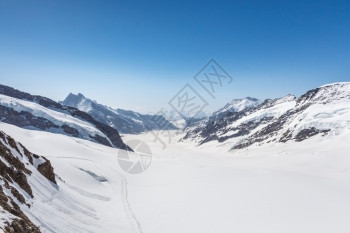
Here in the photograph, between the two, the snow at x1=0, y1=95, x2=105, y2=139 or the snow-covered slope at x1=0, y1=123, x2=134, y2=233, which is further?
the snow at x1=0, y1=95, x2=105, y2=139

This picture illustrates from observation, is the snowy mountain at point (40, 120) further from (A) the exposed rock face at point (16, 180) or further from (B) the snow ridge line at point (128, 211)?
(A) the exposed rock face at point (16, 180)

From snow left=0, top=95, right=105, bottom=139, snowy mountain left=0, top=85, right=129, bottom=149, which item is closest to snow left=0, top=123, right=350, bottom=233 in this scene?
snowy mountain left=0, top=85, right=129, bottom=149

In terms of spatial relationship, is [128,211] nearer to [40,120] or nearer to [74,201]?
[74,201]

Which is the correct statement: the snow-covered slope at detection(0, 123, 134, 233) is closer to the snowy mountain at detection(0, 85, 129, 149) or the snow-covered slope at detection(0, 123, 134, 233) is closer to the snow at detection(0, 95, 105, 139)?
the snowy mountain at detection(0, 85, 129, 149)

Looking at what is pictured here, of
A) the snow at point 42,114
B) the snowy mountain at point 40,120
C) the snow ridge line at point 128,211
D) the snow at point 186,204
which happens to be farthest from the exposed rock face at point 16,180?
the snow at point 42,114

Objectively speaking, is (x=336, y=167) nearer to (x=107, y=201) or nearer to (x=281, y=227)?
(x=281, y=227)

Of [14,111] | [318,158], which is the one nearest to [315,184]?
[318,158]

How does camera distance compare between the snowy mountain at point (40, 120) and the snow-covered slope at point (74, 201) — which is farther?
the snowy mountain at point (40, 120)

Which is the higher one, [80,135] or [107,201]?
[107,201]
